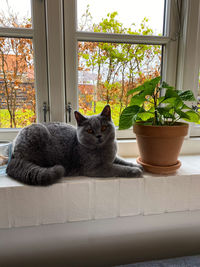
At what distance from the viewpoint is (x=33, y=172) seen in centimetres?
72

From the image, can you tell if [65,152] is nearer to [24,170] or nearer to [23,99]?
[24,170]

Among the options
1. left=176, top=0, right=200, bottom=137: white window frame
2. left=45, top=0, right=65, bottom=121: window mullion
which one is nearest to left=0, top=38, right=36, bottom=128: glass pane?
left=45, top=0, right=65, bottom=121: window mullion

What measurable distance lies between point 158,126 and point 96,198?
0.41 meters

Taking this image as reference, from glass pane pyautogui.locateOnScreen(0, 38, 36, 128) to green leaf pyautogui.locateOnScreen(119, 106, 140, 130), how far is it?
57cm

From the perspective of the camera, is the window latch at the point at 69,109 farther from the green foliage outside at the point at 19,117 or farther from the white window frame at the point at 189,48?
the white window frame at the point at 189,48

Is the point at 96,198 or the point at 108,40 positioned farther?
the point at 108,40

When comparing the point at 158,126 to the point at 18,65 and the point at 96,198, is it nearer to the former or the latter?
the point at 96,198

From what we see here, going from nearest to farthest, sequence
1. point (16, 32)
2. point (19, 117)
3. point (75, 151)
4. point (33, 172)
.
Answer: point (33, 172) → point (75, 151) → point (16, 32) → point (19, 117)

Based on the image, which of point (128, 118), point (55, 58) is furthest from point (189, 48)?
point (55, 58)

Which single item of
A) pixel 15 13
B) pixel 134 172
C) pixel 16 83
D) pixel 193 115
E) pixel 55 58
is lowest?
pixel 134 172

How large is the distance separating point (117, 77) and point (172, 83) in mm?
352

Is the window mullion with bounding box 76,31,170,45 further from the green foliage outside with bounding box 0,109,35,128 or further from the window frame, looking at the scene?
the green foliage outside with bounding box 0,109,35,128

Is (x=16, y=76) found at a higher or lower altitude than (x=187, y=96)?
higher

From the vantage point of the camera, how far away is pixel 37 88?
3.42 feet
